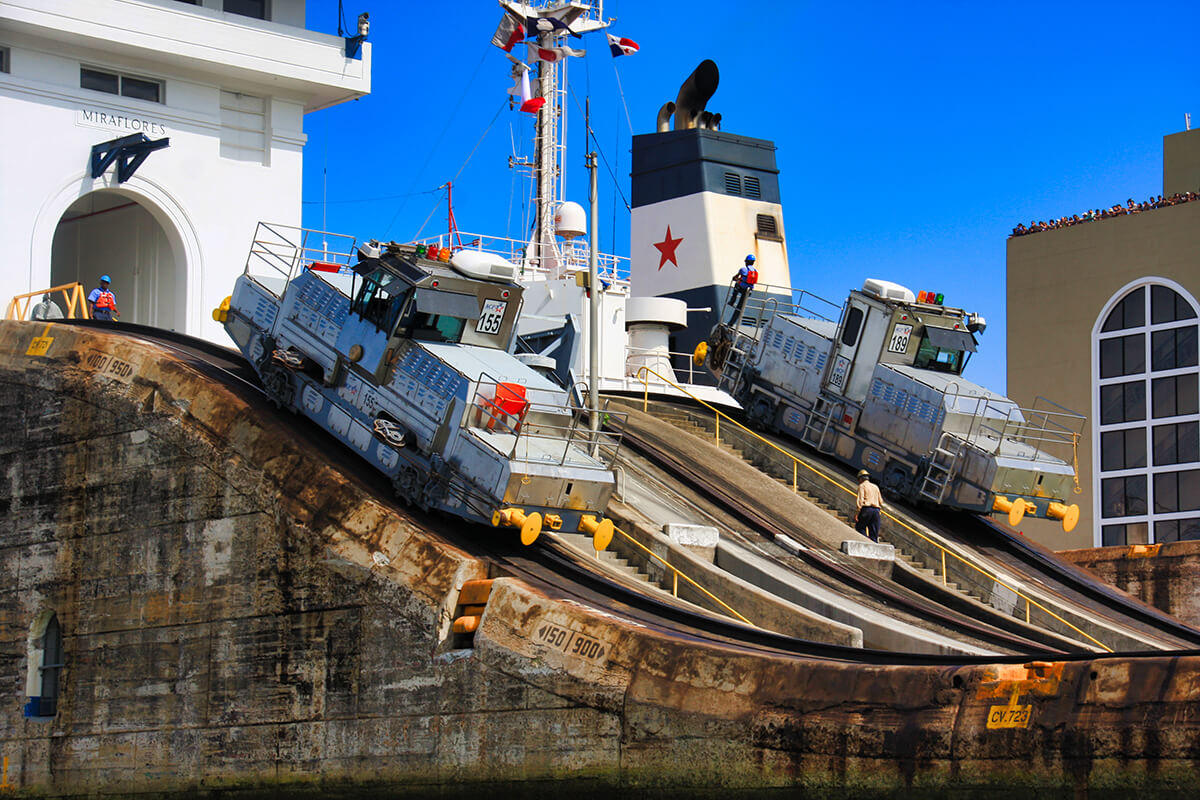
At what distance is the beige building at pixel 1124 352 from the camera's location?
124ft

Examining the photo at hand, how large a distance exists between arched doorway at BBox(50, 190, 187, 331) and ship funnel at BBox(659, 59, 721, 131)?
1547cm

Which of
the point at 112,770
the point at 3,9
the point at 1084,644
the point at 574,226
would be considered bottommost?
the point at 112,770

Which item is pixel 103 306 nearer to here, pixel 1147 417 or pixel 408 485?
pixel 408 485

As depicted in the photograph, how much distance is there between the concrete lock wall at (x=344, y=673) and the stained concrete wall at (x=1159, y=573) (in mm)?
14868

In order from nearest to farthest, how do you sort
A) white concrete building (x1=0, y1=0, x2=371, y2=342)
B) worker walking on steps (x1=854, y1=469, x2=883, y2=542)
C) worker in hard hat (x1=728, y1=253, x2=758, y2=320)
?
worker walking on steps (x1=854, y1=469, x2=883, y2=542) → white concrete building (x1=0, y1=0, x2=371, y2=342) → worker in hard hat (x1=728, y1=253, x2=758, y2=320)

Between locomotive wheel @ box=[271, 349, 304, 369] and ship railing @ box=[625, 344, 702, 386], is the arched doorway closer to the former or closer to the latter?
locomotive wheel @ box=[271, 349, 304, 369]

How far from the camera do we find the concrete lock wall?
1462 cm

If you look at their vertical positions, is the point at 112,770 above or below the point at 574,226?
below

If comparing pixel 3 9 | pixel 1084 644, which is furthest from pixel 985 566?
pixel 3 9

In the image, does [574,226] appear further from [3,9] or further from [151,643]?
[151,643]

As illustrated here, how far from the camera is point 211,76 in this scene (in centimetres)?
2938

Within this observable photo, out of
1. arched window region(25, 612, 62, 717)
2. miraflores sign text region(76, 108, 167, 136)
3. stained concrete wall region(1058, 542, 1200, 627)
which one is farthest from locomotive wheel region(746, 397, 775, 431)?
arched window region(25, 612, 62, 717)

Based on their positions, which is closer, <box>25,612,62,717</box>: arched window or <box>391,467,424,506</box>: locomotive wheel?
<box>391,467,424,506</box>: locomotive wheel

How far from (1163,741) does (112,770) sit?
49.5 feet
